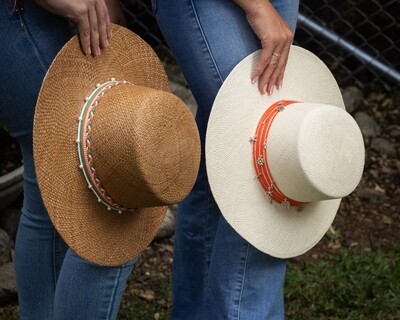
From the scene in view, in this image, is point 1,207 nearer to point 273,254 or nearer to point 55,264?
point 55,264

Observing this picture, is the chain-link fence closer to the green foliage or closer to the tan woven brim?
the green foliage

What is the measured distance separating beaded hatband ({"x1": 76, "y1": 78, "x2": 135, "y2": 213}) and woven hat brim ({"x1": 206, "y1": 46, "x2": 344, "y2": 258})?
284 millimetres

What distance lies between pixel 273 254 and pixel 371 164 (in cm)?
194

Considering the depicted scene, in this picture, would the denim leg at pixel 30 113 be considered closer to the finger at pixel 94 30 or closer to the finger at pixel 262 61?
the finger at pixel 94 30

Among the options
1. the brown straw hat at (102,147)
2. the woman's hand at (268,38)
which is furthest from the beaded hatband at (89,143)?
the woman's hand at (268,38)

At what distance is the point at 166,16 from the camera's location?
221 centimetres

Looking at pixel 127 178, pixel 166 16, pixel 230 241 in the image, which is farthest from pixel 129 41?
pixel 230 241

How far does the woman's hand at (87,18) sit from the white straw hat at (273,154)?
0.31 m

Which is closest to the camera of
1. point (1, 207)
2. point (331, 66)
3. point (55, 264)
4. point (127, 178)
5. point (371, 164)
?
point (127, 178)

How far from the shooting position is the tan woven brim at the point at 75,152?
192 cm

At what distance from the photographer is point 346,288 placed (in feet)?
10.4

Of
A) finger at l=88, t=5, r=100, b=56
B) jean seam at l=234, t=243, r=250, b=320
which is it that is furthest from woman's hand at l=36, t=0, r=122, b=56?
jean seam at l=234, t=243, r=250, b=320

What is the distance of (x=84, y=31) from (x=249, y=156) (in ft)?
1.67

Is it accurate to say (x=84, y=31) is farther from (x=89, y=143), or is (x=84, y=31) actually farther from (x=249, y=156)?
(x=249, y=156)
